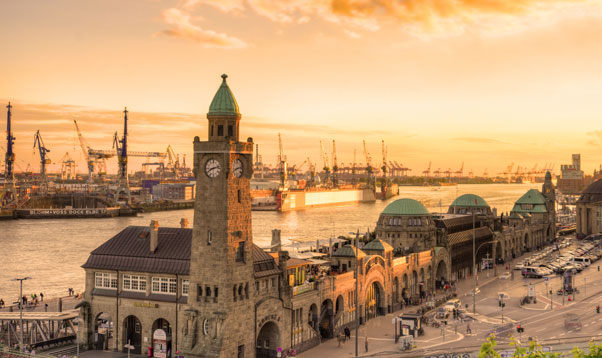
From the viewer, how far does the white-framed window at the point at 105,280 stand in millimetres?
58438

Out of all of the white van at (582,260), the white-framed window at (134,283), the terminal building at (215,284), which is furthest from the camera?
the white van at (582,260)

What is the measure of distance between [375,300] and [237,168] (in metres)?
29.7

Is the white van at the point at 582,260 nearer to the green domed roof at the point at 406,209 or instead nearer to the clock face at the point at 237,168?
the green domed roof at the point at 406,209

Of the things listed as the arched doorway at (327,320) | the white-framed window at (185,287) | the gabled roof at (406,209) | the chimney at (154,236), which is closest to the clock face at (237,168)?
the chimney at (154,236)

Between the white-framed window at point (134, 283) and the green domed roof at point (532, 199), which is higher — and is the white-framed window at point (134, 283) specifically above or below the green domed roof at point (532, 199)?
below

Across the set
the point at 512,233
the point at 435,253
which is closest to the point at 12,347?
the point at 435,253

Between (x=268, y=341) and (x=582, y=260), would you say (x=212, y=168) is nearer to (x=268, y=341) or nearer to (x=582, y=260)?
(x=268, y=341)

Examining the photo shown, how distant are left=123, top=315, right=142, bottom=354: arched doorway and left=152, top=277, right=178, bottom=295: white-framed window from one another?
12.0ft

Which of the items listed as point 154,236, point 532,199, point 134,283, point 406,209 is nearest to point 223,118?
point 154,236

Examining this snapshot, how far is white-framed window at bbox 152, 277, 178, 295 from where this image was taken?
55944 millimetres

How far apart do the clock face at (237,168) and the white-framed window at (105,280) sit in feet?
47.6

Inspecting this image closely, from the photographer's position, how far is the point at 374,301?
7600 centimetres

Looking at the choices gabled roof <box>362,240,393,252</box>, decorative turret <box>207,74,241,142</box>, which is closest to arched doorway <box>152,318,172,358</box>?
decorative turret <box>207,74,241,142</box>

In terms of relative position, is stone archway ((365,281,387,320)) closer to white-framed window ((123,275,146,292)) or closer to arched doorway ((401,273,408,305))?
arched doorway ((401,273,408,305))
